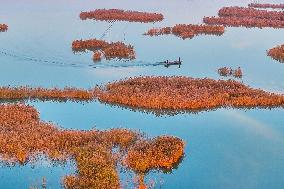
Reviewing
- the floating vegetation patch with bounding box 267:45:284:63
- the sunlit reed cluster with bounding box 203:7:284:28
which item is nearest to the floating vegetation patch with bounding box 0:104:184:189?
the floating vegetation patch with bounding box 267:45:284:63

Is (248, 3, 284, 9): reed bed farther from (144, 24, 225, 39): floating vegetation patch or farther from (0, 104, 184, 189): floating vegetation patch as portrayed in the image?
(0, 104, 184, 189): floating vegetation patch

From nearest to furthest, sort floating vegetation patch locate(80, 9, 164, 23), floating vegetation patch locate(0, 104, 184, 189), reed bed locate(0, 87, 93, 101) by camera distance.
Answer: floating vegetation patch locate(0, 104, 184, 189), reed bed locate(0, 87, 93, 101), floating vegetation patch locate(80, 9, 164, 23)

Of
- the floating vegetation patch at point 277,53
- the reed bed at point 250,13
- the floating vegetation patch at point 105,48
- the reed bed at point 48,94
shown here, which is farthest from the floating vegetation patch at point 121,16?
the reed bed at point 48,94

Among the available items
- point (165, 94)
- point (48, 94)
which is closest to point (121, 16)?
point (48, 94)

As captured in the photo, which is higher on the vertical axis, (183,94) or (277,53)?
(277,53)

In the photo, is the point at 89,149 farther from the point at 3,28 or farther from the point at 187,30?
the point at 187,30

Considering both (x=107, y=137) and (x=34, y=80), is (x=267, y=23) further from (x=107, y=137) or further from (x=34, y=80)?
(x=107, y=137)
